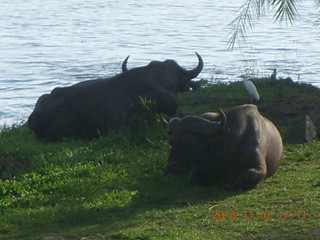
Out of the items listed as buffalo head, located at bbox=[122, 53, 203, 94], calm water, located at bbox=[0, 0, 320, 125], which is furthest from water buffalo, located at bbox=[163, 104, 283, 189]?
calm water, located at bbox=[0, 0, 320, 125]

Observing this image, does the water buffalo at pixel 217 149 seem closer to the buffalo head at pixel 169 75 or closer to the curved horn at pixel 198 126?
the curved horn at pixel 198 126

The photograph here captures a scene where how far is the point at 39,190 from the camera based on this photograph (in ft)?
27.8

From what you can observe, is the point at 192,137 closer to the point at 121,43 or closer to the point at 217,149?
the point at 217,149

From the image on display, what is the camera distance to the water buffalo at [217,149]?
328 inches

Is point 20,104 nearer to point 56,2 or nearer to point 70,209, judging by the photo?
point 70,209

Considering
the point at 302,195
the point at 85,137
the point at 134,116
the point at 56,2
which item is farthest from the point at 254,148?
the point at 56,2

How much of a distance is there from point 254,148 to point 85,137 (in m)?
3.41

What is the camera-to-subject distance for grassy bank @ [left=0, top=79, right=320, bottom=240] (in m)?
6.89

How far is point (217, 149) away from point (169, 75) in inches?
144
